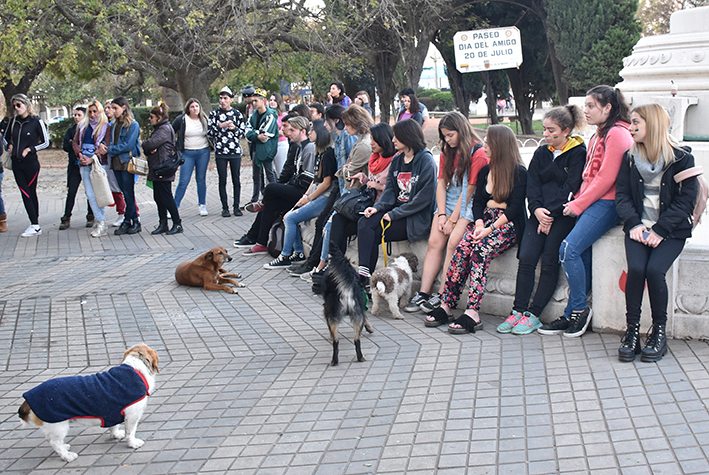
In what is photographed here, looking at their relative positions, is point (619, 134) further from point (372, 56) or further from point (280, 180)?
point (372, 56)

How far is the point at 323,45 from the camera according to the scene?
18484mm

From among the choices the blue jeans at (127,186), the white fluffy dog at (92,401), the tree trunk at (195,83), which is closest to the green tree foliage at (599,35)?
the tree trunk at (195,83)

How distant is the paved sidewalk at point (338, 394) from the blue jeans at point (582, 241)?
416 millimetres

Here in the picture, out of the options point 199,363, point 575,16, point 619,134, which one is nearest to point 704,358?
point 619,134

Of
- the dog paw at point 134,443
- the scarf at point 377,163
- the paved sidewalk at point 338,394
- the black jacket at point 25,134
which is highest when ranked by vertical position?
the black jacket at point 25,134

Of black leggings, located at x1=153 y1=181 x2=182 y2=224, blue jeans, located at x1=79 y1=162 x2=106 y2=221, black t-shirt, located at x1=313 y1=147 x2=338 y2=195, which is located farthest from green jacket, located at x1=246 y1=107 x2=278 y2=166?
black t-shirt, located at x1=313 y1=147 x2=338 y2=195

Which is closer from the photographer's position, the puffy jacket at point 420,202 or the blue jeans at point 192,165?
the puffy jacket at point 420,202

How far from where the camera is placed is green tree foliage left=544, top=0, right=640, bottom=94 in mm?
17719

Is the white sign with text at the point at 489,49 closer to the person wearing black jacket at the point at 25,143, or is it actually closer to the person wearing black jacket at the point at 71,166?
the person wearing black jacket at the point at 71,166

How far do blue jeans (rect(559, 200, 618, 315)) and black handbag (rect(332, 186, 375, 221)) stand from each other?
7.36 ft

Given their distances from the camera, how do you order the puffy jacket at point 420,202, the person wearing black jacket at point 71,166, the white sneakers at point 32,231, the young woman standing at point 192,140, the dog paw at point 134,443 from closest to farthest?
the dog paw at point 134,443
the puffy jacket at point 420,202
the person wearing black jacket at point 71,166
the white sneakers at point 32,231
the young woman standing at point 192,140

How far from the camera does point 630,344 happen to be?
488 cm

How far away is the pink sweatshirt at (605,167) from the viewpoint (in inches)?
205

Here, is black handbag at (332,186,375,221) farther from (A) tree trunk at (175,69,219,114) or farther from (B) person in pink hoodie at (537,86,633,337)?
(A) tree trunk at (175,69,219,114)
